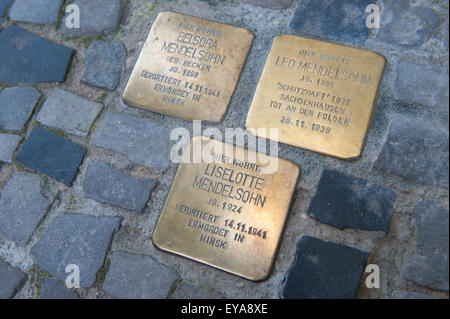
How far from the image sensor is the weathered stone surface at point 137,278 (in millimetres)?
1074

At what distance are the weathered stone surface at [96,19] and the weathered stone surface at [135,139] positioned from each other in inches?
14.8

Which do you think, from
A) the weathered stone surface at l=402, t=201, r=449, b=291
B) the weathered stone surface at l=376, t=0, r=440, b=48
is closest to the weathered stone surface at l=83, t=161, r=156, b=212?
the weathered stone surface at l=402, t=201, r=449, b=291

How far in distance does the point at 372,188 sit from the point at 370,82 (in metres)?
0.34

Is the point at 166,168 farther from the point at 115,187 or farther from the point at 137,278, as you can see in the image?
the point at 137,278

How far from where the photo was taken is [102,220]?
116 centimetres

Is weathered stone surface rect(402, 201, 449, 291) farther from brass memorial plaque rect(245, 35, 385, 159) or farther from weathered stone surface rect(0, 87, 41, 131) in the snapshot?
weathered stone surface rect(0, 87, 41, 131)

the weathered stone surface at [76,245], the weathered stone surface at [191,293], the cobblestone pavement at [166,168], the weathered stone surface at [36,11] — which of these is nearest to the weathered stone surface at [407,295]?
the cobblestone pavement at [166,168]

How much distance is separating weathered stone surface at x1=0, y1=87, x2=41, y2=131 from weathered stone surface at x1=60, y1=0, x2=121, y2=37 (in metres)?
0.28

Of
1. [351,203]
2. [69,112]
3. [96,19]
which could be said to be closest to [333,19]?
[351,203]

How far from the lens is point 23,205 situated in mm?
Answer: 1230

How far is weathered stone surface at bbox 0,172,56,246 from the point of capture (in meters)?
1.21

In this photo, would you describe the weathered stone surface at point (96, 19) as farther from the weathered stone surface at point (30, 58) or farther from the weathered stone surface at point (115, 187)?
the weathered stone surface at point (115, 187)
